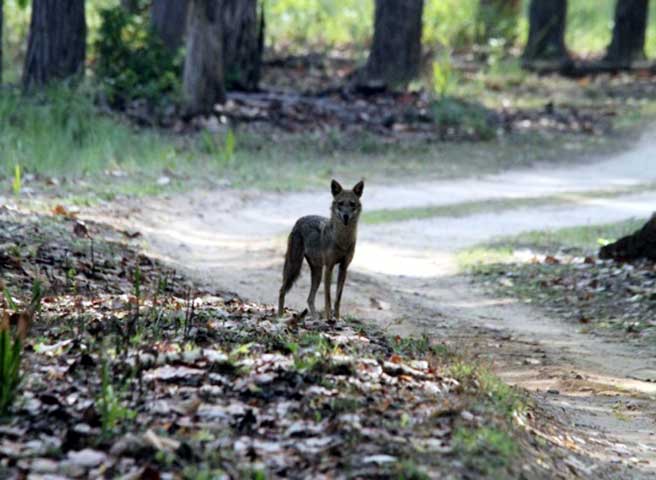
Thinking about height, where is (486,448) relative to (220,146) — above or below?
below

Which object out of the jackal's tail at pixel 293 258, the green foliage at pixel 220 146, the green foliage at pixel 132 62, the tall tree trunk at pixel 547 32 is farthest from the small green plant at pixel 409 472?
the tall tree trunk at pixel 547 32

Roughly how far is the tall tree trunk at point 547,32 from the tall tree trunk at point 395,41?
7.24 meters

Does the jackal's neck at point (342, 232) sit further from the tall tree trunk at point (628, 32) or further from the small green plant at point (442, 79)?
the tall tree trunk at point (628, 32)

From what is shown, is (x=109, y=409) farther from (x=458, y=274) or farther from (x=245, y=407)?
(x=458, y=274)

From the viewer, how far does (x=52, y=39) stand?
2278 cm

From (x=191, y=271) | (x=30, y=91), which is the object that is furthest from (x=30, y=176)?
(x=30, y=91)

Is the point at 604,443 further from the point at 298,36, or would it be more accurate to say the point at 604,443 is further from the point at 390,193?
the point at 298,36

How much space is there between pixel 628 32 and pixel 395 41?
914cm

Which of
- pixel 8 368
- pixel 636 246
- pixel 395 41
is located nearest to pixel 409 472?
pixel 8 368

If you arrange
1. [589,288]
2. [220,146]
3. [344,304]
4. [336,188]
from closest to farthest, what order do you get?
1. [336,188]
2. [344,304]
3. [589,288]
4. [220,146]

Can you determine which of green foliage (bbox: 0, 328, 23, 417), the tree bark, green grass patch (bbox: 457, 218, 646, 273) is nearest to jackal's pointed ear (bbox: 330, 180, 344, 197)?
green foliage (bbox: 0, 328, 23, 417)

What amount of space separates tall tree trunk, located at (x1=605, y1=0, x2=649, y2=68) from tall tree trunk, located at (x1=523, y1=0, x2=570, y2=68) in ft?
4.35

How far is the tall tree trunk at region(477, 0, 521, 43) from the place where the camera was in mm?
36031

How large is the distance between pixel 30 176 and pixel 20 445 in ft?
35.6
